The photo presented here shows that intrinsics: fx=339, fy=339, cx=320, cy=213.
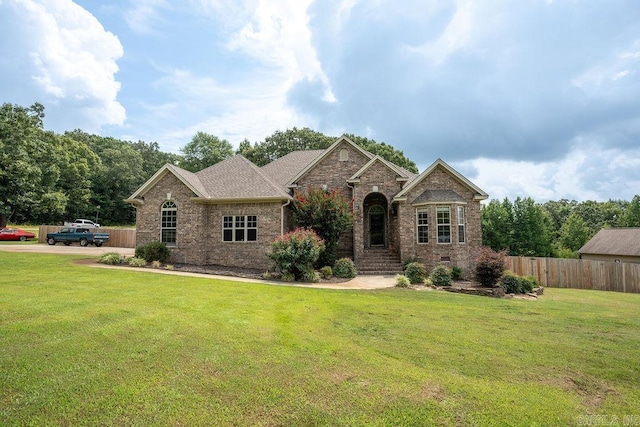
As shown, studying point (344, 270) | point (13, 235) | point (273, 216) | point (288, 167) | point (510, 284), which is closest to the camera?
point (510, 284)

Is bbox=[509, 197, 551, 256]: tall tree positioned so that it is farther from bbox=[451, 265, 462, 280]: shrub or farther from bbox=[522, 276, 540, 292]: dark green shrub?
bbox=[522, 276, 540, 292]: dark green shrub

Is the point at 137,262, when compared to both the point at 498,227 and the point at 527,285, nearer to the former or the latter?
the point at 527,285

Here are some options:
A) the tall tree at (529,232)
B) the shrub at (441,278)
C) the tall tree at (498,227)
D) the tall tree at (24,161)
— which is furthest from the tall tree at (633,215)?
the tall tree at (24,161)

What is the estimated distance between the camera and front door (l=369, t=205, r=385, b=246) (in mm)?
22094

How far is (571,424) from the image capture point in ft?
13.0

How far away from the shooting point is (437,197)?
18.4m

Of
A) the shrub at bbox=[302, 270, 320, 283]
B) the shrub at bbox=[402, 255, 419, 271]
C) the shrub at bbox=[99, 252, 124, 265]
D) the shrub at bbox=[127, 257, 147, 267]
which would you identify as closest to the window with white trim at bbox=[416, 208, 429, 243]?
the shrub at bbox=[402, 255, 419, 271]

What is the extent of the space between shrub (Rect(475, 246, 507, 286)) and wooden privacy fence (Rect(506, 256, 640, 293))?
5404mm

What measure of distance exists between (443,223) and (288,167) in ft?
38.2

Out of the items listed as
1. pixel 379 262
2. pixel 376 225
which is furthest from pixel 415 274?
pixel 376 225

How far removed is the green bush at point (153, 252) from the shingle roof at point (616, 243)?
37.4 meters

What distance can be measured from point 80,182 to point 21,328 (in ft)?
172

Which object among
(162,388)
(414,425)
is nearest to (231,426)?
(162,388)

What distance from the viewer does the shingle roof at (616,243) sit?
30.3 meters
